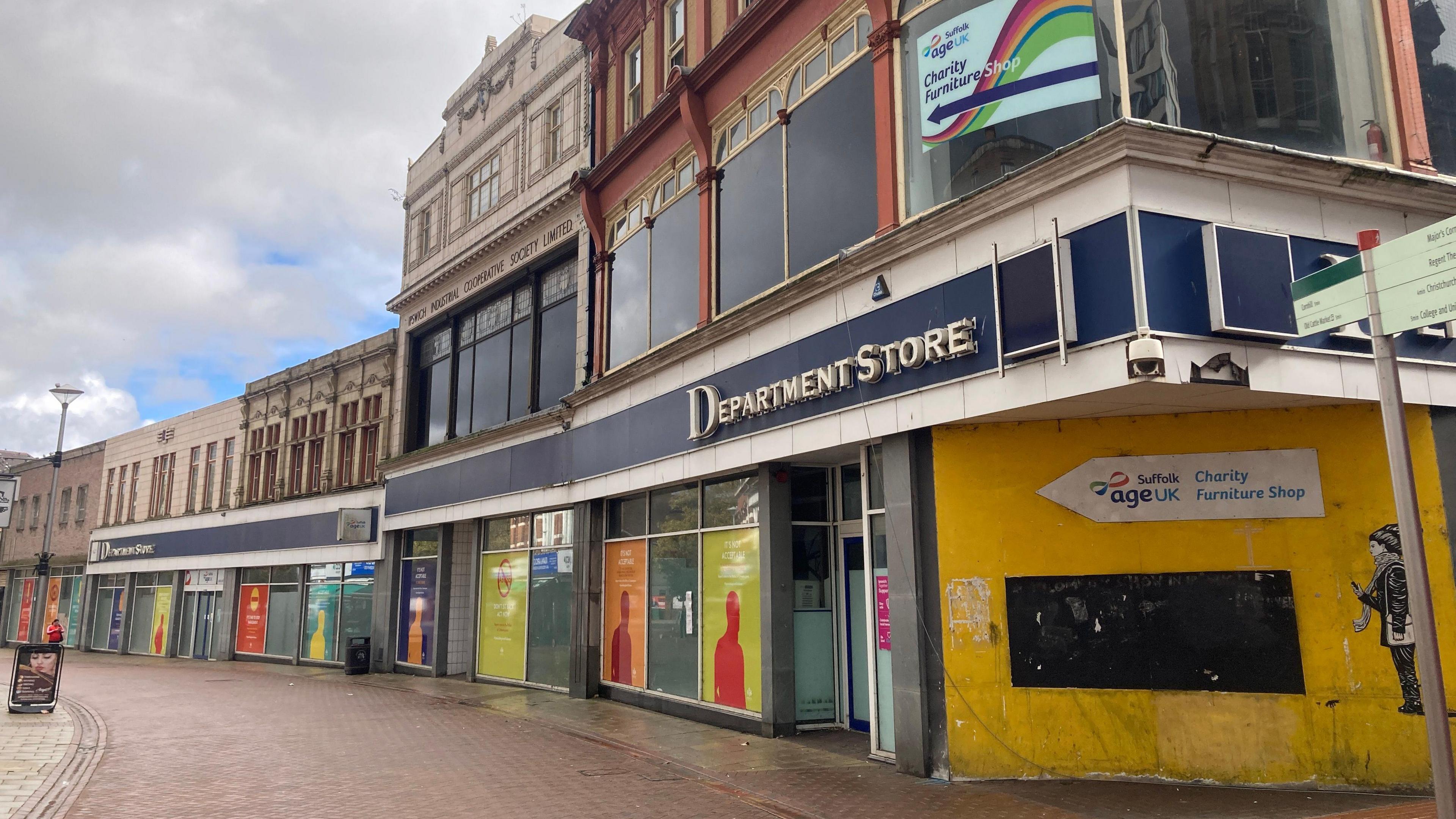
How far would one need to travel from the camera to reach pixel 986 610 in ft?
31.6

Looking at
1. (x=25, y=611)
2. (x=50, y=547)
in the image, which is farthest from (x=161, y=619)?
(x=25, y=611)

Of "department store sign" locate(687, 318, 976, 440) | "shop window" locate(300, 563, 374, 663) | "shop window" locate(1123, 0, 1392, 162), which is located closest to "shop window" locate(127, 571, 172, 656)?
"shop window" locate(300, 563, 374, 663)

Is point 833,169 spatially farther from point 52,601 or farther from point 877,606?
point 52,601

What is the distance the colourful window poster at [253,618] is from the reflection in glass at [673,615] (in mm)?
19899

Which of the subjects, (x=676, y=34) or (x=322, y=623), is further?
(x=322, y=623)

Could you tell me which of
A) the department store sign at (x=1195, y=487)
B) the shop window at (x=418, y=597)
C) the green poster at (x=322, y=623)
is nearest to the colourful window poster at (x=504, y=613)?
the shop window at (x=418, y=597)

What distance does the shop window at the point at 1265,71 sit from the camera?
8.85 meters

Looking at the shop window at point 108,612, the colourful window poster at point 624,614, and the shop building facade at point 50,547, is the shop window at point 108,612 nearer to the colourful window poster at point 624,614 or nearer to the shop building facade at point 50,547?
the shop building facade at point 50,547

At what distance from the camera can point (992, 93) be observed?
31.6ft

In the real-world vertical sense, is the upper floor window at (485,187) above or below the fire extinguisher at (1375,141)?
above

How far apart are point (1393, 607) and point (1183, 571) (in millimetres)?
1728

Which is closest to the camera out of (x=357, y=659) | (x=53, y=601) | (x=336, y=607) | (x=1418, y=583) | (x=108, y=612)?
(x=1418, y=583)

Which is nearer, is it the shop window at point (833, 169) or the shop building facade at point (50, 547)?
the shop window at point (833, 169)

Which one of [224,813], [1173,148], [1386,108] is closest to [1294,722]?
[1173,148]
